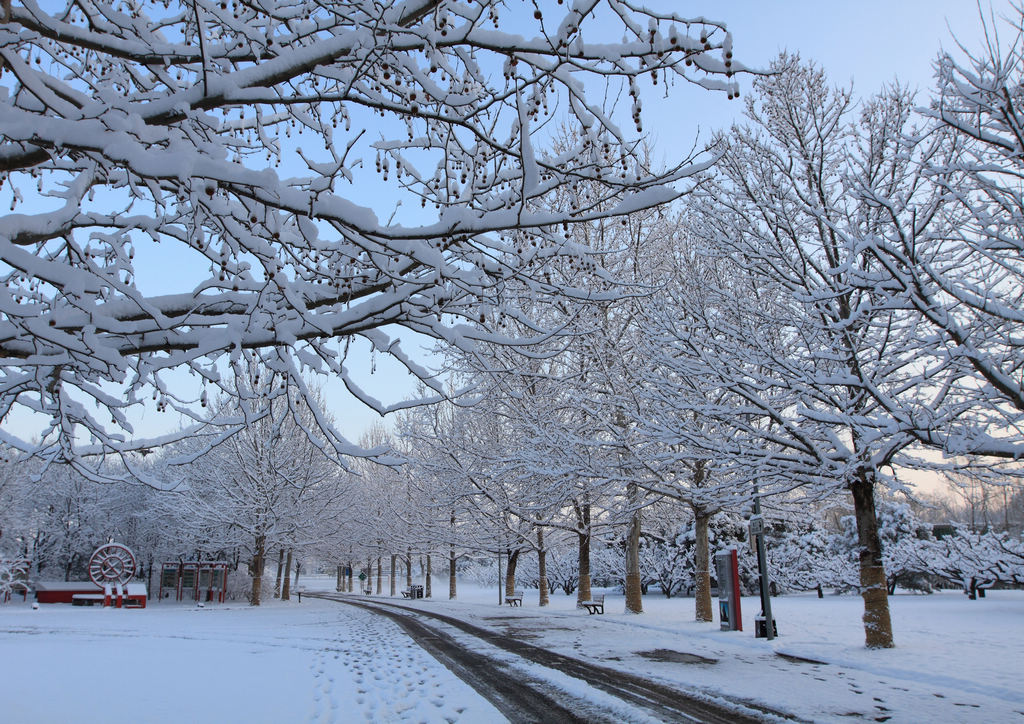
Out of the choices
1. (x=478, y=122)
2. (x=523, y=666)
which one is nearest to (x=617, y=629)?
(x=523, y=666)

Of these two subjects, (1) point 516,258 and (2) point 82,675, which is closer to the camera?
(1) point 516,258

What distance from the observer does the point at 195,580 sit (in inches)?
1320

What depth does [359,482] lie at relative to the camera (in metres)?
40.3

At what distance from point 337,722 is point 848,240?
7514mm

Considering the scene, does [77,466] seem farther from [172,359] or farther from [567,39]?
[567,39]

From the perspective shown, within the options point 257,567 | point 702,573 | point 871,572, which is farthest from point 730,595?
point 257,567

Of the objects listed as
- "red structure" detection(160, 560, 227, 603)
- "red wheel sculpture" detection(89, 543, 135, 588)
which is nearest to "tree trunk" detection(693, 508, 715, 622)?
"red wheel sculpture" detection(89, 543, 135, 588)

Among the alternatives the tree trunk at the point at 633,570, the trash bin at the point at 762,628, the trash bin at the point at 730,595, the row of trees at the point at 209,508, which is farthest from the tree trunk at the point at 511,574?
the trash bin at the point at 762,628

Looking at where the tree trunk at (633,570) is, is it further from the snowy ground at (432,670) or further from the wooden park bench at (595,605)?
the snowy ground at (432,670)

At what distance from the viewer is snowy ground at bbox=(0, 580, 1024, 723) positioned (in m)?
5.99

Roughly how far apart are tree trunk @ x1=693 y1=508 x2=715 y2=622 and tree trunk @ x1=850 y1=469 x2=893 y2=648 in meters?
4.78

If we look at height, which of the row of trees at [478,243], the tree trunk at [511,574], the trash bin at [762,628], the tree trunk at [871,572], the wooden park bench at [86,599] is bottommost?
the wooden park bench at [86,599]

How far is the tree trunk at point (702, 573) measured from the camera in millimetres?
14219

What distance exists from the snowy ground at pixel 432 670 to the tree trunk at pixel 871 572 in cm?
33
